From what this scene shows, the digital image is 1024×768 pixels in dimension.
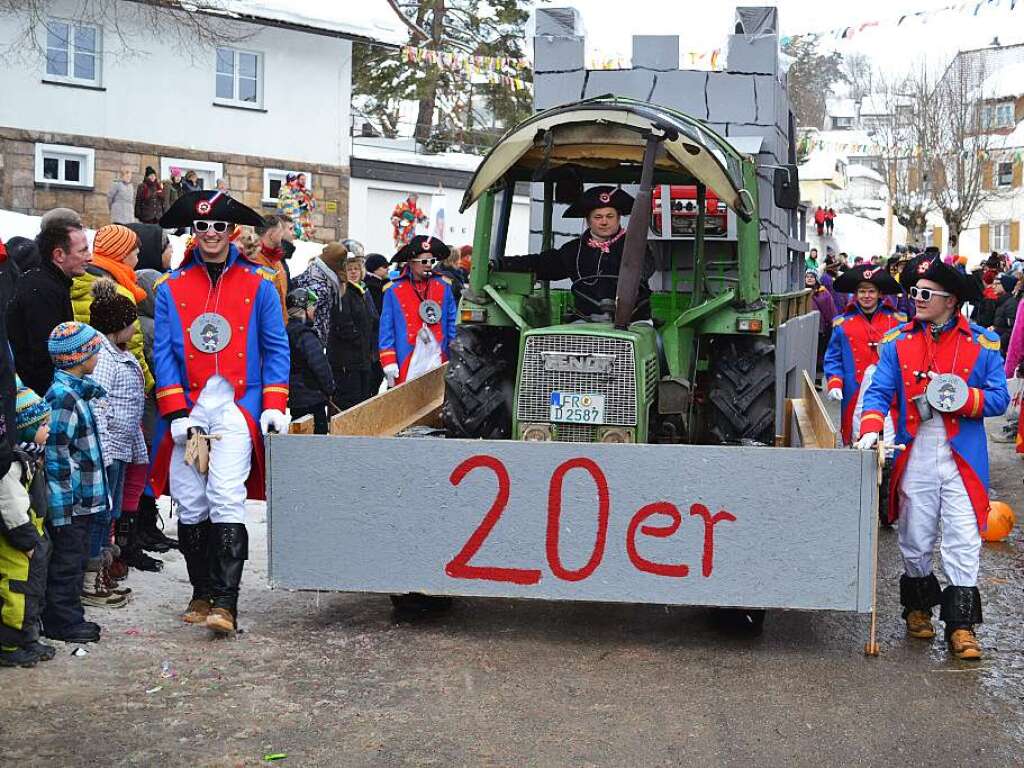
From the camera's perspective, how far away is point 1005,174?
6181cm

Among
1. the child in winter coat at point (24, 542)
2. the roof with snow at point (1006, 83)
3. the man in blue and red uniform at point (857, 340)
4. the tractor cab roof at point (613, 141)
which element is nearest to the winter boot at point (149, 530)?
the child in winter coat at point (24, 542)

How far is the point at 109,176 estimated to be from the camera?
26.2m

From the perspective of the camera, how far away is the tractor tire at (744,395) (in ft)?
25.3

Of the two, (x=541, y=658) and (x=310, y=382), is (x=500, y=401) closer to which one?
(x=541, y=658)

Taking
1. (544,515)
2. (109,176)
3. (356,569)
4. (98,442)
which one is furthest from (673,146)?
(109,176)

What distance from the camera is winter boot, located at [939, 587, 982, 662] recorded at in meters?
6.66

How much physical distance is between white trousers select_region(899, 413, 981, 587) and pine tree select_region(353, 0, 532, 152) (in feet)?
98.3

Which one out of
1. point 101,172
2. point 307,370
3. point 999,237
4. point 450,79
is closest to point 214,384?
point 307,370

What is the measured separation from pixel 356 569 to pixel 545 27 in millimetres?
6577

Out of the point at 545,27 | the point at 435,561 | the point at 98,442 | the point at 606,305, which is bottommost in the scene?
the point at 435,561

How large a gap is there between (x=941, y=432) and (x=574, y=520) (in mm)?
1842

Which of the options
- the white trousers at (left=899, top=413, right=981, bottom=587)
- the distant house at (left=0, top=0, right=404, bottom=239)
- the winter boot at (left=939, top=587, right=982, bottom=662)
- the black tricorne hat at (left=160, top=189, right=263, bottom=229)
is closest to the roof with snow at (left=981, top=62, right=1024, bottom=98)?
the distant house at (left=0, top=0, right=404, bottom=239)

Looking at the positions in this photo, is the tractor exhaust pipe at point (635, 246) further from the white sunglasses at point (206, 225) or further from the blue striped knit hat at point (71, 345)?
the blue striped knit hat at point (71, 345)

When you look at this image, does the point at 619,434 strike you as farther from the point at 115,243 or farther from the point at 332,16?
the point at 332,16
